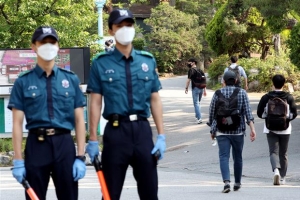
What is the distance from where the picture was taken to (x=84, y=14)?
22031 millimetres

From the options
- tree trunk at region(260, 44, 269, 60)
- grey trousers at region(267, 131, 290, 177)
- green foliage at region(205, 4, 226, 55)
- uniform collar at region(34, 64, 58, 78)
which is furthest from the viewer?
tree trunk at region(260, 44, 269, 60)

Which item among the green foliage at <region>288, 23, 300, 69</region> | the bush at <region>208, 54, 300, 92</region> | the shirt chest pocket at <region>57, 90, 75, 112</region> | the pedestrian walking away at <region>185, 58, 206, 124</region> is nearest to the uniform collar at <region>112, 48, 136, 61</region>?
the shirt chest pocket at <region>57, 90, 75, 112</region>

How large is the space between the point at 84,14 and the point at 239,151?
11748 millimetres

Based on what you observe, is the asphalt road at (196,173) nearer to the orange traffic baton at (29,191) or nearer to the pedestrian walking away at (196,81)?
the pedestrian walking away at (196,81)

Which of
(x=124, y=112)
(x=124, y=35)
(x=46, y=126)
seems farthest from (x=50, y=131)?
(x=124, y=35)

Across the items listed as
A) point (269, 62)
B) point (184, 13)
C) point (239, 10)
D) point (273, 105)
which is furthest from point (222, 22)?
point (273, 105)

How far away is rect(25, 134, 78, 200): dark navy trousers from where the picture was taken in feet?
20.2

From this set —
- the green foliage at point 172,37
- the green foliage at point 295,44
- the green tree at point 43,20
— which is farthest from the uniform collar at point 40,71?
the green foliage at point 172,37

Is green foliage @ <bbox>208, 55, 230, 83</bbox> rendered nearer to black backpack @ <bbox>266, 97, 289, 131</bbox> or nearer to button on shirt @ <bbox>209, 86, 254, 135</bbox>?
black backpack @ <bbox>266, 97, 289, 131</bbox>

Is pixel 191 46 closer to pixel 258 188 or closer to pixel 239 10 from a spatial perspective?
pixel 239 10

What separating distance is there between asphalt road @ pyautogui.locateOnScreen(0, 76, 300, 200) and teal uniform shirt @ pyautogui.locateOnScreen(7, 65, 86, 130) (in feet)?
14.3

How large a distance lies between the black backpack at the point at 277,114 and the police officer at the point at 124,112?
6062 millimetres

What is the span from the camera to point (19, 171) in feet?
20.1

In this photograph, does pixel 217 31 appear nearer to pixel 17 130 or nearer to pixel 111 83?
pixel 111 83
